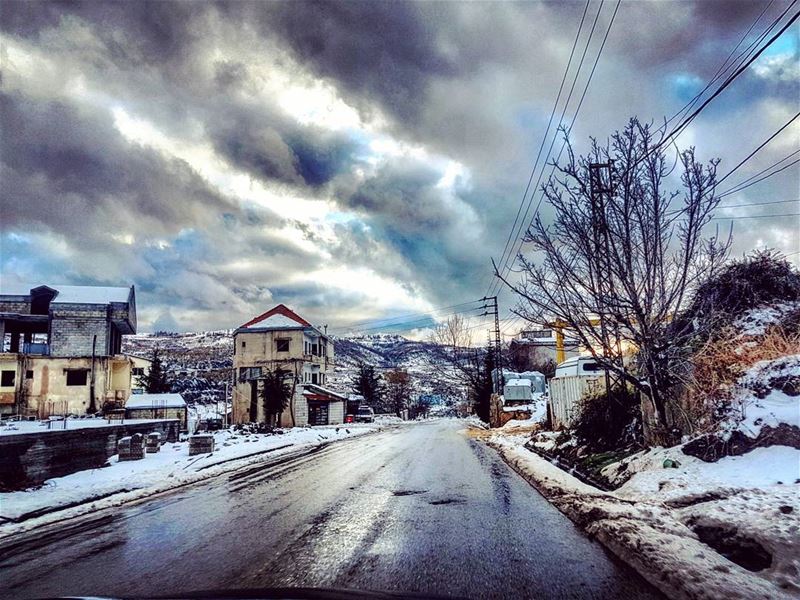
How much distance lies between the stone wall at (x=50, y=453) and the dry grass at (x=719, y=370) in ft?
43.8

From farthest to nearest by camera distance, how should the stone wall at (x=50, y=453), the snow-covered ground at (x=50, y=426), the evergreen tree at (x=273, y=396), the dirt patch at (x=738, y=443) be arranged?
the evergreen tree at (x=273, y=396) < the snow-covered ground at (x=50, y=426) < the stone wall at (x=50, y=453) < the dirt patch at (x=738, y=443)

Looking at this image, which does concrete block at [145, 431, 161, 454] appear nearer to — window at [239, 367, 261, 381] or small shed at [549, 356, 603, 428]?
small shed at [549, 356, 603, 428]

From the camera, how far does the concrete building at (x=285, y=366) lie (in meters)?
56.1

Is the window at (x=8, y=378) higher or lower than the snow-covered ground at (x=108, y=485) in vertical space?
higher

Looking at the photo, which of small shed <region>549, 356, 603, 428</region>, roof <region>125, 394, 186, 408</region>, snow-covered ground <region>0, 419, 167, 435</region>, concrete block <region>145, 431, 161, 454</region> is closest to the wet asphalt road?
snow-covered ground <region>0, 419, 167, 435</region>

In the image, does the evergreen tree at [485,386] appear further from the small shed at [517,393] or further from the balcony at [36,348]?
the balcony at [36,348]

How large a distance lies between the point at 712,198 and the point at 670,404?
416cm

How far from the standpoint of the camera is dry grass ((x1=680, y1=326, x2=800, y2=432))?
9102 millimetres

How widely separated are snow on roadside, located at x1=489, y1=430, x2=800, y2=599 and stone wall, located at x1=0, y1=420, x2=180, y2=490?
11280 millimetres

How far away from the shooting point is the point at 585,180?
11352 mm

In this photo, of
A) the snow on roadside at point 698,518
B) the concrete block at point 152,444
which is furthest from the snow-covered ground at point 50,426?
the snow on roadside at point 698,518

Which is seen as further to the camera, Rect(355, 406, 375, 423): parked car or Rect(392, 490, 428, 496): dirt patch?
Rect(355, 406, 375, 423): parked car

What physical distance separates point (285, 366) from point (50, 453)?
149 feet

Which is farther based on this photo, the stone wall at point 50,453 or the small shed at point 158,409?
the small shed at point 158,409
